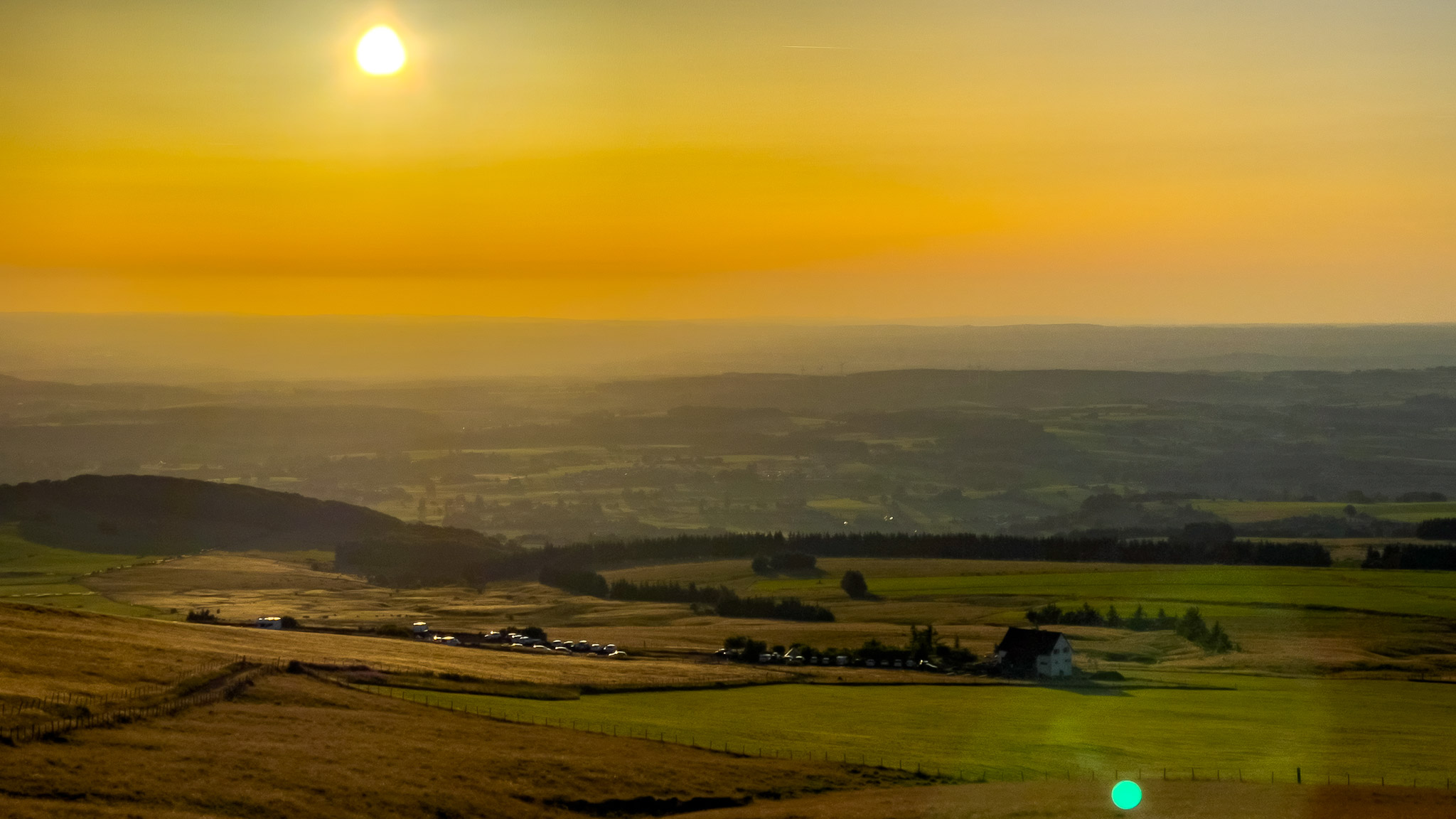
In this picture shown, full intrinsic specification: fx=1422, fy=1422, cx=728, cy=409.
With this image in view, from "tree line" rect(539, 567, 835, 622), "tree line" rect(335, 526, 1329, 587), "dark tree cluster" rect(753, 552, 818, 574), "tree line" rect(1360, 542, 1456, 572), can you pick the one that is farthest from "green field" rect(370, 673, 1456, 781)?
"dark tree cluster" rect(753, 552, 818, 574)

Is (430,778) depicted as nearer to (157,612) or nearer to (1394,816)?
(1394,816)

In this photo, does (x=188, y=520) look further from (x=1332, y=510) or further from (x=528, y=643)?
(x=1332, y=510)

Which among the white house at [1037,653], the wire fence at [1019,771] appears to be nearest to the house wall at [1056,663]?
the white house at [1037,653]

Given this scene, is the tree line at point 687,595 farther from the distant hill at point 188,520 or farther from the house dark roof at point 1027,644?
the distant hill at point 188,520

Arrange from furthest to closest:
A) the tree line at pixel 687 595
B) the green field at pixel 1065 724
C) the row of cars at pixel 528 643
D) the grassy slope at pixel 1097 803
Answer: the tree line at pixel 687 595 < the row of cars at pixel 528 643 < the green field at pixel 1065 724 < the grassy slope at pixel 1097 803

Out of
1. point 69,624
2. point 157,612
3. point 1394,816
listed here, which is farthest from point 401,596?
point 1394,816
